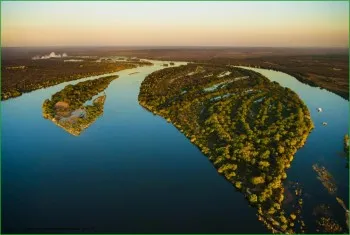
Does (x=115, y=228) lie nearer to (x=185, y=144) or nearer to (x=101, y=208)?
(x=101, y=208)

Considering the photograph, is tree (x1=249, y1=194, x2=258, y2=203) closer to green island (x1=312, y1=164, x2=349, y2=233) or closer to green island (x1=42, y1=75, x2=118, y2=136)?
green island (x1=312, y1=164, x2=349, y2=233)

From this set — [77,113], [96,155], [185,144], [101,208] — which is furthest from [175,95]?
[101,208]

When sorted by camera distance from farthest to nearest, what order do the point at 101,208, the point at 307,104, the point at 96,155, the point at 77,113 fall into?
1. the point at 307,104
2. the point at 77,113
3. the point at 96,155
4. the point at 101,208

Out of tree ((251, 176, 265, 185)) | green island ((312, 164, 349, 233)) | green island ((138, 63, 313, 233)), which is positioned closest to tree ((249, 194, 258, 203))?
green island ((138, 63, 313, 233))

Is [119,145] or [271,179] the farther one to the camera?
[119,145]

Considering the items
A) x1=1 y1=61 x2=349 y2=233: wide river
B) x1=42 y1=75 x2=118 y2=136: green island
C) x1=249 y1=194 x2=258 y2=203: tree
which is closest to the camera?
x1=1 y1=61 x2=349 y2=233: wide river

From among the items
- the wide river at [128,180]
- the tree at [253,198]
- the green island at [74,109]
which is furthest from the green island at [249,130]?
the green island at [74,109]

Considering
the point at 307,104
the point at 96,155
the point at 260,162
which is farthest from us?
the point at 307,104
